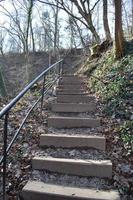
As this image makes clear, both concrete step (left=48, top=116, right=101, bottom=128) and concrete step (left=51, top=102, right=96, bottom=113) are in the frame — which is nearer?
concrete step (left=48, top=116, right=101, bottom=128)

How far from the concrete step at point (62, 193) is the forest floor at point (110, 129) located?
161 millimetres

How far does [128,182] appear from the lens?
378 cm

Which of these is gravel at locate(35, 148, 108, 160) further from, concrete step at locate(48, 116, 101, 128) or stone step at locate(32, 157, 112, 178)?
concrete step at locate(48, 116, 101, 128)

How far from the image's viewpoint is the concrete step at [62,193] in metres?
3.40

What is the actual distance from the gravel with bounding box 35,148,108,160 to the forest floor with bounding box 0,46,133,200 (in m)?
0.14

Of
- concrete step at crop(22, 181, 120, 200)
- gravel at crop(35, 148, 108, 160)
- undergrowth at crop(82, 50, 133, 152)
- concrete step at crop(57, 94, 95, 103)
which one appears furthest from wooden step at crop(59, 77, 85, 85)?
concrete step at crop(22, 181, 120, 200)

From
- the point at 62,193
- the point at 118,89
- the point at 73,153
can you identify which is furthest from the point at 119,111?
the point at 62,193

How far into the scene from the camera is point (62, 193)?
346cm

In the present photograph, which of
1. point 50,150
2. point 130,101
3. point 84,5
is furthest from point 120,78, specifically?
point 84,5

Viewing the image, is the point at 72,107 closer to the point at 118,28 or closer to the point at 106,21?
the point at 118,28

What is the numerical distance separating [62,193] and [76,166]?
0.56 m

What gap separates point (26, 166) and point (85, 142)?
3.39 feet

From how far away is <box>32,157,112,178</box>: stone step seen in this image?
3895 millimetres

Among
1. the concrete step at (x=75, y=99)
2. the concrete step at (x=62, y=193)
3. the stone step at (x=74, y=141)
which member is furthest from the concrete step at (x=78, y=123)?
the concrete step at (x=62, y=193)
